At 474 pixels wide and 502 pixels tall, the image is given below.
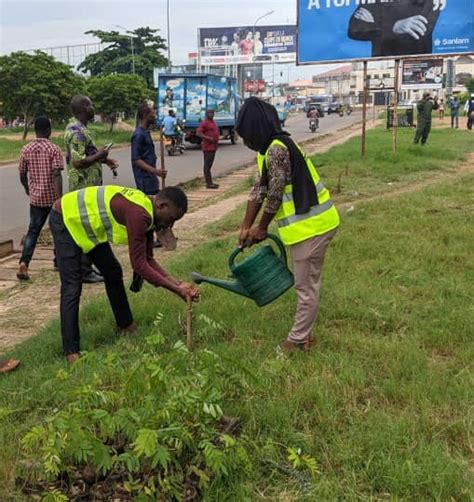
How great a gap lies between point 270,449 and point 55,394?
1.23 m

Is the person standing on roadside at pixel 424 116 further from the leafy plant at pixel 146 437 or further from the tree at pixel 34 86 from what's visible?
the leafy plant at pixel 146 437

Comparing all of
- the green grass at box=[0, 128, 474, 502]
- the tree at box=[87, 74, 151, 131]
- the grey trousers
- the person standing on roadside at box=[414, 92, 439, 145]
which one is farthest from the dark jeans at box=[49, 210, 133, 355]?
the tree at box=[87, 74, 151, 131]

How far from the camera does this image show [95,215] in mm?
3799

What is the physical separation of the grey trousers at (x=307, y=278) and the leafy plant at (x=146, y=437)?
1.07m

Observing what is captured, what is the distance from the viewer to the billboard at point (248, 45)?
65500 millimetres

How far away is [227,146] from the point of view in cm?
2611

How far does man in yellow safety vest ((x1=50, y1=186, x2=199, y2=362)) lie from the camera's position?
11.8 feet

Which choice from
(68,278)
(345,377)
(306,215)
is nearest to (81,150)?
(68,278)

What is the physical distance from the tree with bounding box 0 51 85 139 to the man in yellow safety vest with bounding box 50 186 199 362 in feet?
77.8

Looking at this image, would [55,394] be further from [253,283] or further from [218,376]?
[253,283]

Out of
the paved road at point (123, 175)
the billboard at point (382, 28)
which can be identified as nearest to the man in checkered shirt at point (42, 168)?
the paved road at point (123, 175)

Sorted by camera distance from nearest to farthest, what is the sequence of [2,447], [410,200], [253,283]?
[2,447], [253,283], [410,200]

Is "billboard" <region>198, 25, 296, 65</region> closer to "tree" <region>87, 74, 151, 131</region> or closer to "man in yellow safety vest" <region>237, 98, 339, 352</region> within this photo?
"tree" <region>87, 74, 151, 131</region>

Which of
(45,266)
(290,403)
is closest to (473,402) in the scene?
(290,403)
